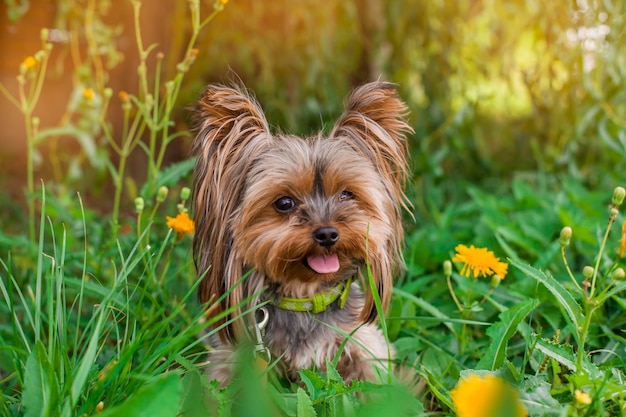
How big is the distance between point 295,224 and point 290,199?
18cm

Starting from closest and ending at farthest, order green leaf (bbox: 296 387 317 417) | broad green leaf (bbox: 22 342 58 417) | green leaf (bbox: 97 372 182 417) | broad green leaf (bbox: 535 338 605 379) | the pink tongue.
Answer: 1. green leaf (bbox: 97 372 182 417)
2. broad green leaf (bbox: 22 342 58 417)
3. green leaf (bbox: 296 387 317 417)
4. broad green leaf (bbox: 535 338 605 379)
5. the pink tongue

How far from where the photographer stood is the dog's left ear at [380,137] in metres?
2.63

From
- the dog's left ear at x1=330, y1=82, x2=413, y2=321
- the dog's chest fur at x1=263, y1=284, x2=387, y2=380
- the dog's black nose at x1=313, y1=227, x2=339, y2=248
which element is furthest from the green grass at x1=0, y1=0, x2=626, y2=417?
the dog's black nose at x1=313, y1=227, x2=339, y2=248

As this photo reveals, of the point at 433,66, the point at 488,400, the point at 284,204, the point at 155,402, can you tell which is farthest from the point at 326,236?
the point at 433,66

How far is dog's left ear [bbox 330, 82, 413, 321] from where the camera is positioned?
2633 millimetres

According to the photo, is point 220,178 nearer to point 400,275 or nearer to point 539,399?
point 400,275

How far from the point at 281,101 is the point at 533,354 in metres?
3.45

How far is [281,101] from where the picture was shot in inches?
209

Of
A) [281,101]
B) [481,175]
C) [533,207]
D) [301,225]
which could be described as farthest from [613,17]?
[301,225]

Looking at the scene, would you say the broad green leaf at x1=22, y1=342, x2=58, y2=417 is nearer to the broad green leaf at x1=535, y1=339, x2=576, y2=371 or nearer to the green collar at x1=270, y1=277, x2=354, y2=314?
the green collar at x1=270, y1=277, x2=354, y2=314

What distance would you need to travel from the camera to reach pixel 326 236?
2.40 metres

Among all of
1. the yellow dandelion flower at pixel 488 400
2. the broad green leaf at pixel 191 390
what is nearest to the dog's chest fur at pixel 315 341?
the broad green leaf at pixel 191 390

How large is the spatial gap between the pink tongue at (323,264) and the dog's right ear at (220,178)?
31 cm

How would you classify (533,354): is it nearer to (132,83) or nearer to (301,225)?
(301,225)
